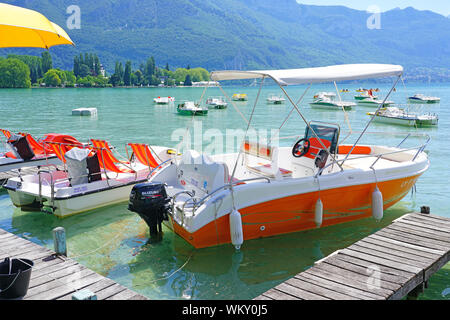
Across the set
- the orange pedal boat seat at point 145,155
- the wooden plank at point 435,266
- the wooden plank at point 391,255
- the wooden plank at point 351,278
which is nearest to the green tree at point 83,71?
the orange pedal boat seat at point 145,155

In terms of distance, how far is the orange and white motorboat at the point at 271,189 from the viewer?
6.58m

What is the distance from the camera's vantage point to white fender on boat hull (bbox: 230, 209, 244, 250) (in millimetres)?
6436

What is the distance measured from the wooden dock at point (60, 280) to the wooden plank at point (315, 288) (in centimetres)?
178

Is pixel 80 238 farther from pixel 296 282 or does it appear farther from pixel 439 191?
pixel 439 191

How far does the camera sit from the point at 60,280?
4793 mm

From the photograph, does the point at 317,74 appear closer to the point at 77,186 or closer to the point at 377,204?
the point at 377,204

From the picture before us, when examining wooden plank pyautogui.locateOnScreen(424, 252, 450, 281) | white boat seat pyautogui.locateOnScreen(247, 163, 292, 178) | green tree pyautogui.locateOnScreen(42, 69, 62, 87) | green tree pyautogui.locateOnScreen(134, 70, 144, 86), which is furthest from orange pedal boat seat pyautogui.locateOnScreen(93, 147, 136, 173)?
green tree pyautogui.locateOnScreen(134, 70, 144, 86)

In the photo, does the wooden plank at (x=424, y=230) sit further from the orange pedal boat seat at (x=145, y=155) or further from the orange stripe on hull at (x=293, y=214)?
the orange pedal boat seat at (x=145, y=155)

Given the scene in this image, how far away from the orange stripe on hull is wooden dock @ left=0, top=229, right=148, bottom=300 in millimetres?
2025

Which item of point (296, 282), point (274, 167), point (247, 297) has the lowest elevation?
point (247, 297)

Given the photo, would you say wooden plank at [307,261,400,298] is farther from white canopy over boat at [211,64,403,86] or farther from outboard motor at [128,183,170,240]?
outboard motor at [128,183,170,240]

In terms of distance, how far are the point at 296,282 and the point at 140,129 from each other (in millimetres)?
26604

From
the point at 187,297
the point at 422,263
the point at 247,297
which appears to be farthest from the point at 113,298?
the point at 422,263

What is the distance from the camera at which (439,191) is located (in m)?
11.8
